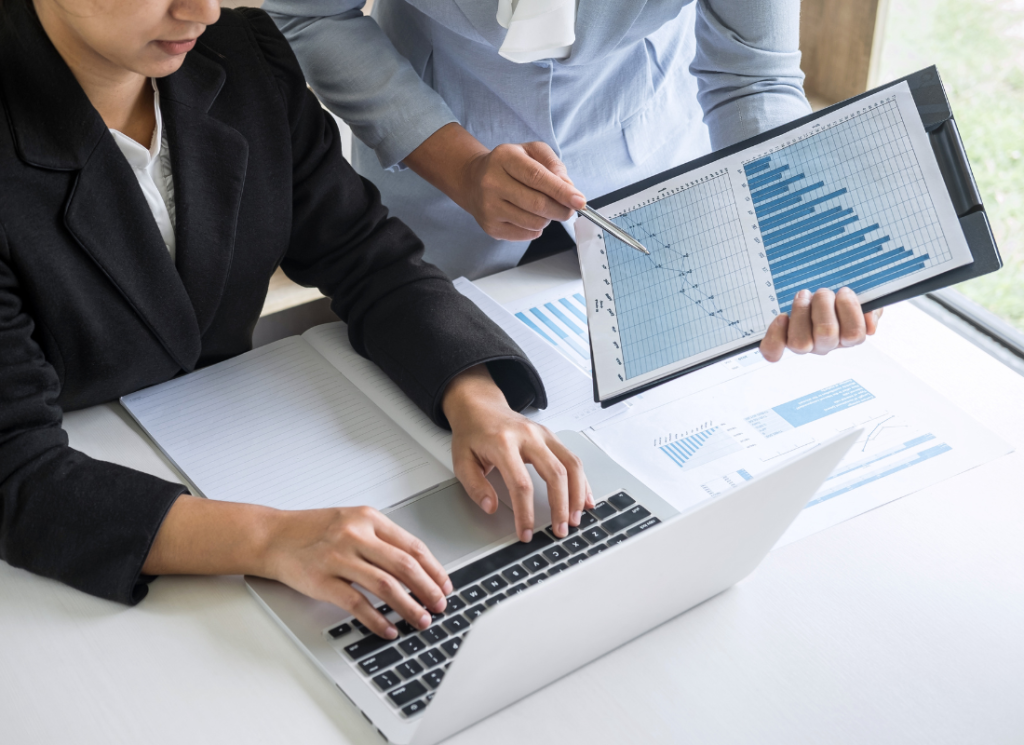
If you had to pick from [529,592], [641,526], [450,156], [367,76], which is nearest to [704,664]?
[641,526]

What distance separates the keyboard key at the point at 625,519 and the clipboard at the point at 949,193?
14 centimetres

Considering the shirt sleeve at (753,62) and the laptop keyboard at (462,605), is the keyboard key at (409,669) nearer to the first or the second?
the laptop keyboard at (462,605)

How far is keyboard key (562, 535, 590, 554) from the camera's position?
81 centimetres

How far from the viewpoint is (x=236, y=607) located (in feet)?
2.57

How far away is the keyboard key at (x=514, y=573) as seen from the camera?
790 mm

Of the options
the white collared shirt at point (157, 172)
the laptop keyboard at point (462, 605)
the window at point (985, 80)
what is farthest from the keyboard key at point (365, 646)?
the window at point (985, 80)

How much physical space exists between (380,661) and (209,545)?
0.59 feet

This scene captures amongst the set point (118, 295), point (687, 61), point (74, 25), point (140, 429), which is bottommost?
point (140, 429)

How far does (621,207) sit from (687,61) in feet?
1.34

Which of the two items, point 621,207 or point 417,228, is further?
point 417,228

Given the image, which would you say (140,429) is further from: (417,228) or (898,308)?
(898,308)

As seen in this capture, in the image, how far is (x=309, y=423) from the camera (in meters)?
0.98

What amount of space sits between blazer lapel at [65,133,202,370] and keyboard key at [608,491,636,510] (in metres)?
0.46

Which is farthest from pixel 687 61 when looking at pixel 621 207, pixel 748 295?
pixel 748 295
